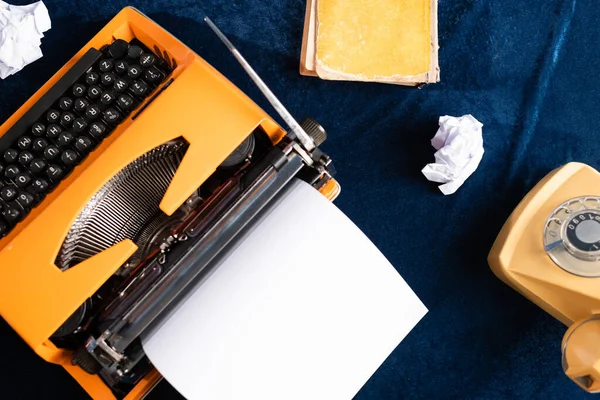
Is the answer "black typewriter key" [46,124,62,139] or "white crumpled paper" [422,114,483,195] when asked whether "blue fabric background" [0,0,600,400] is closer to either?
"white crumpled paper" [422,114,483,195]

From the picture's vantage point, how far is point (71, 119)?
968 millimetres

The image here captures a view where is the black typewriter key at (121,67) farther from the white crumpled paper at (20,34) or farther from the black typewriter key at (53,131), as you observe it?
the white crumpled paper at (20,34)

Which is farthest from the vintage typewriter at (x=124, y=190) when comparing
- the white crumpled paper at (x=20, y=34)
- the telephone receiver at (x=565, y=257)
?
the telephone receiver at (x=565, y=257)

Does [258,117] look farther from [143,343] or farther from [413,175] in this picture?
[413,175]

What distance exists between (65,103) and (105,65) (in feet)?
0.26

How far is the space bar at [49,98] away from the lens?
97 centimetres

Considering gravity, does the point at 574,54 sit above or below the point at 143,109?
below

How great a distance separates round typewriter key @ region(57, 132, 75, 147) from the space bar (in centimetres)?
5

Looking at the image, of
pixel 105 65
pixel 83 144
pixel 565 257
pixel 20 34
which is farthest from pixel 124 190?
pixel 565 257

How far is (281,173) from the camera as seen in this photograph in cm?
92

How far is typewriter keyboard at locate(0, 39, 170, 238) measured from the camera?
94 centimetres

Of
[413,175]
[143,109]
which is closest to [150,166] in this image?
[143,109]

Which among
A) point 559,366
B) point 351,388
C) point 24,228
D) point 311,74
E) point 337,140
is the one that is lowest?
point 559,366

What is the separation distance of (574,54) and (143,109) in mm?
873
